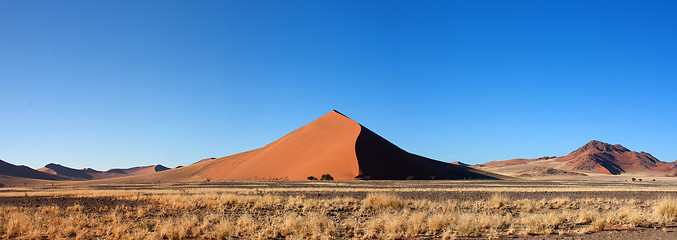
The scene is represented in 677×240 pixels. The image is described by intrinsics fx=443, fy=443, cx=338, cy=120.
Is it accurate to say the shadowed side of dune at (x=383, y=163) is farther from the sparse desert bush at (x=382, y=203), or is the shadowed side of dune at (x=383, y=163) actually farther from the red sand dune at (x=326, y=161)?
the sparse desert bush at (x=382, y=203)

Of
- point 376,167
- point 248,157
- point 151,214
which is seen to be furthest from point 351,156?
point 151,214

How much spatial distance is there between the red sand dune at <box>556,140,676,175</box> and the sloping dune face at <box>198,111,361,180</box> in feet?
243

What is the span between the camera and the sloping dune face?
60.2 metres

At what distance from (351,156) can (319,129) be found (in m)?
19.1

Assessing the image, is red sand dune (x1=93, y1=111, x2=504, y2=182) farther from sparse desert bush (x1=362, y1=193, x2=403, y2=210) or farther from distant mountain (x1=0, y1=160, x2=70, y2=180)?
distant mountain (x1=0, y1=160, x2=70, y2=180)

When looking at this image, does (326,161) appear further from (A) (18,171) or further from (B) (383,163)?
(A) (18,171)

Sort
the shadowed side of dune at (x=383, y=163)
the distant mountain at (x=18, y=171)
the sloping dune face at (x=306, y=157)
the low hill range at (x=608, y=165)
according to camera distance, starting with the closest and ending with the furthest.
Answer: the shadowed side of dune at (x=383, y=163), the sloping dune face at (x=306, y=157), the distant mountain at (x=18, y=171), the low hill range at (x=608, y=165)

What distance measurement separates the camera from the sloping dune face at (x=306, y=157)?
60250 millimetres

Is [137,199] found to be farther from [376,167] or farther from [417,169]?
[417,169]

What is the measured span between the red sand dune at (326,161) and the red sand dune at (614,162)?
187 ft

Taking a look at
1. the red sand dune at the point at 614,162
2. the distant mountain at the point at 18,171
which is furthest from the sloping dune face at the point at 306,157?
the red sand dune at the point at 614,162

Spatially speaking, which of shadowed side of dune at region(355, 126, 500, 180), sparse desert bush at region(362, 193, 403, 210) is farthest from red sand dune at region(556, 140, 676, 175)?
sparse desert bush at region(362, 193, 403, 210)

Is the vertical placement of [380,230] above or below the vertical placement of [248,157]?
below

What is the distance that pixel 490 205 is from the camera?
17.7 m
